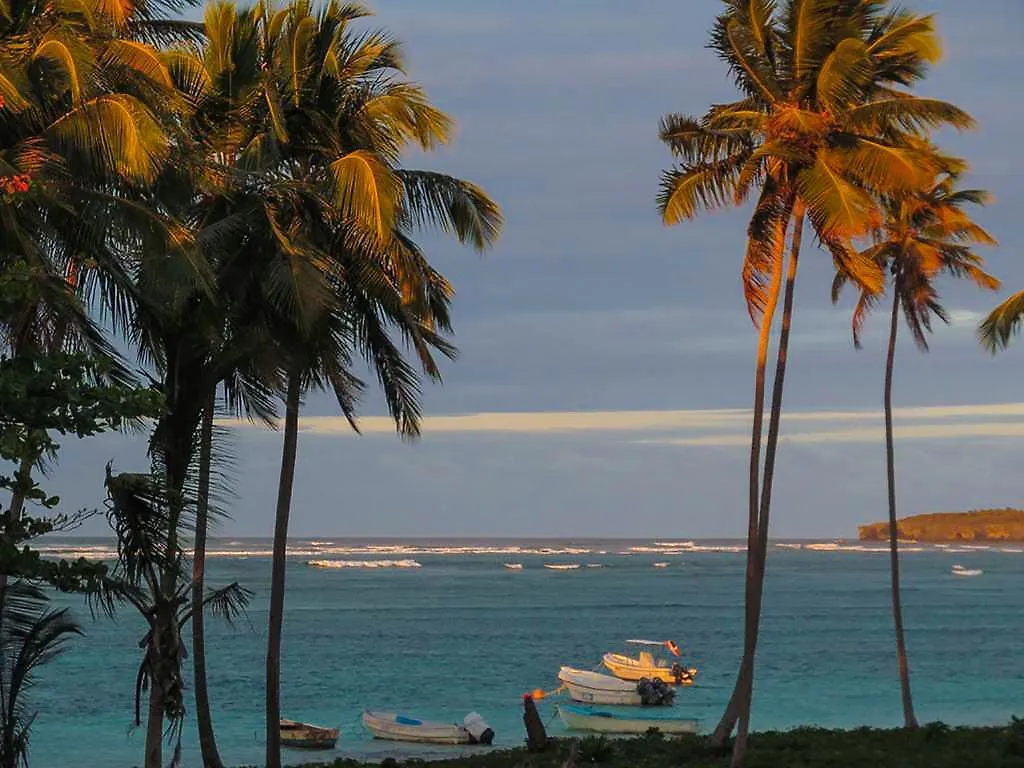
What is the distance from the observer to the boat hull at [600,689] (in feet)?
161

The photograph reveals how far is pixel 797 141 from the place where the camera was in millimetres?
21078

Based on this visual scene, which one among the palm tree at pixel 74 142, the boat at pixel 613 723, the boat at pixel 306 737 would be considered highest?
the palm tree at pixel 74 142

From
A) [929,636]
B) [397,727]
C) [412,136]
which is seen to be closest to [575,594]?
[929,636]

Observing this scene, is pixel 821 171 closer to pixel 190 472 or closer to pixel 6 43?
pixel 190 472

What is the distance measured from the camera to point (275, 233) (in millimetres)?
19891

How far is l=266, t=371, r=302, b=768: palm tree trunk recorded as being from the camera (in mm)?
20797

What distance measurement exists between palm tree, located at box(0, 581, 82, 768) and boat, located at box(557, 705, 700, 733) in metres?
27.9

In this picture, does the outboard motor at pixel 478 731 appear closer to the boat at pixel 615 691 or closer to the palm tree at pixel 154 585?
the boat at pixel 615 691

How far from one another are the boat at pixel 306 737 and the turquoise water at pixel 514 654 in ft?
1.88

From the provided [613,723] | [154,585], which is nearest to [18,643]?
[154,585]

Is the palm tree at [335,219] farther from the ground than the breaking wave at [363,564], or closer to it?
farther from the ground

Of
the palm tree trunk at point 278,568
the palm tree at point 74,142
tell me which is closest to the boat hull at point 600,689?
the palm tree trunk at point 278,568

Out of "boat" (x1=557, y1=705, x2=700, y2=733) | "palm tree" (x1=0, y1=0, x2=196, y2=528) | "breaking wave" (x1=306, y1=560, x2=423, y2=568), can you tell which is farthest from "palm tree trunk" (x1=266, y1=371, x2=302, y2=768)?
"breaking wave" (x1=306, y1=560, x2=423, y2=568)

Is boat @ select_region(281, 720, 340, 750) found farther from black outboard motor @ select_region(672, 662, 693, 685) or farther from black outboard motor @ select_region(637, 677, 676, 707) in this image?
black outboard motor @ select_region(672, 662, 693, 685)
